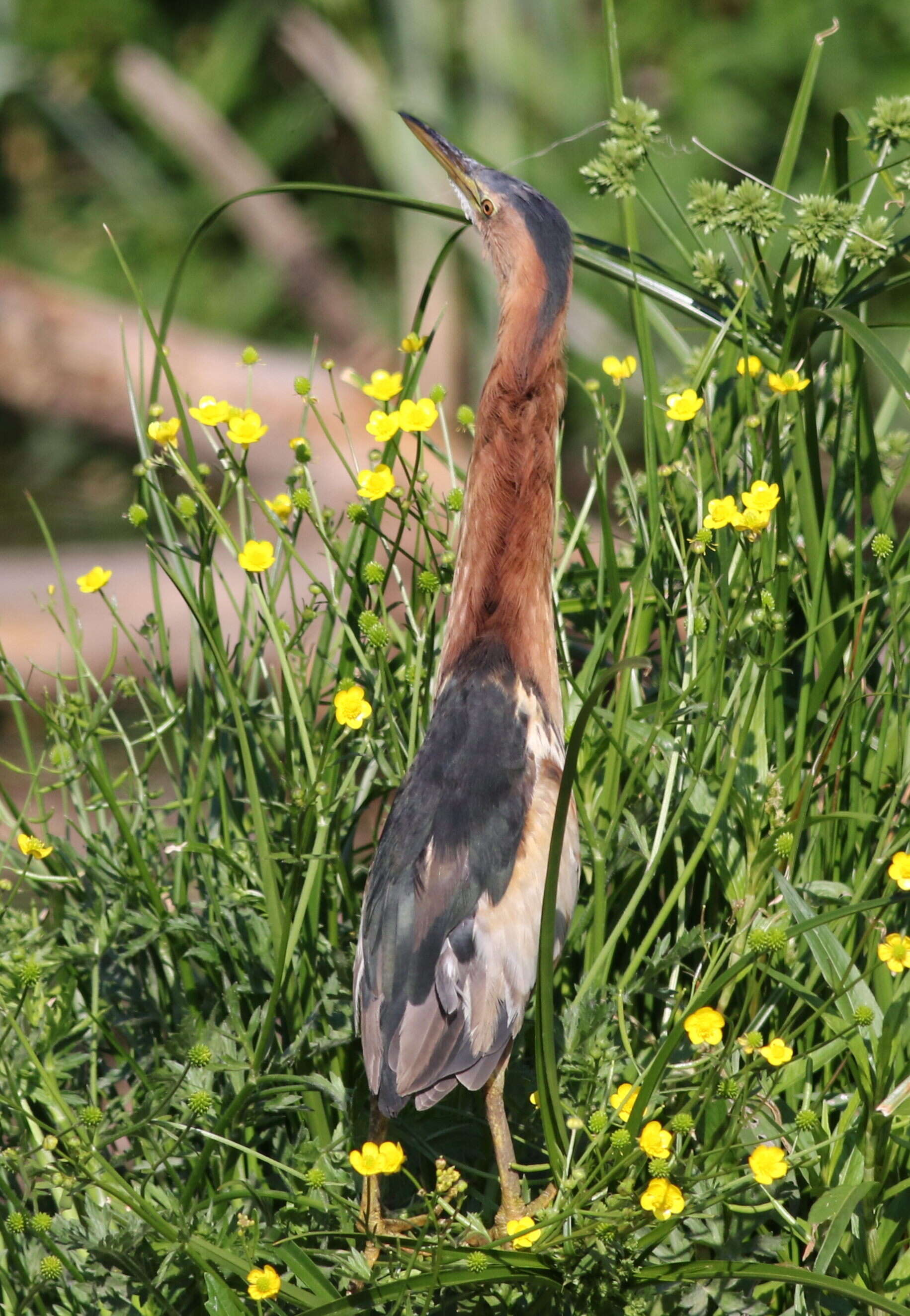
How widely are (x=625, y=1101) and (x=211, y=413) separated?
939 mm

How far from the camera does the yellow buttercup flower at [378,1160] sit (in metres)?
1.30

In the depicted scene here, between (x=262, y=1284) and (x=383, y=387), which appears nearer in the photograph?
(x=262, y=1284)

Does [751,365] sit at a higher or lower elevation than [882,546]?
higher

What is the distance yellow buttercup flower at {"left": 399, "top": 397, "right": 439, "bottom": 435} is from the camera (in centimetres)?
169

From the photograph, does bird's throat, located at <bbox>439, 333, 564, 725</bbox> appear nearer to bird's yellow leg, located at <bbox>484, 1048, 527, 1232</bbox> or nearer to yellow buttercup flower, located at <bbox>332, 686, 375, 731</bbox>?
yellow buttercup flower, located at <bbox>332, 686, 375, 731</bbox>

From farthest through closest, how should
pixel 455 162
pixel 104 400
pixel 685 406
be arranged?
pixel 104 400 → pixel 455 162 → pixel 685 406

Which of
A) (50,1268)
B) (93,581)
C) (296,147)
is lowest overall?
(50,1268)

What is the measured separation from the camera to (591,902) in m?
1.62

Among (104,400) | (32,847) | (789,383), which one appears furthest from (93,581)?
(104,400)

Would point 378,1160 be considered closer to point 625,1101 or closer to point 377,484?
point 625,1101

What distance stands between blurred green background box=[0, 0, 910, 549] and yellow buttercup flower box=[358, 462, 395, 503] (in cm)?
341

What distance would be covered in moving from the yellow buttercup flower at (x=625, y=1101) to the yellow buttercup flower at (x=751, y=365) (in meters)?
0.92

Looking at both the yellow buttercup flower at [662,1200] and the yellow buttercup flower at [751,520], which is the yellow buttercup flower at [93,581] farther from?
the yellow buttercup flower at [662,1200]

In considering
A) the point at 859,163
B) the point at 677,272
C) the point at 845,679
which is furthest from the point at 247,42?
the point at 845,679
